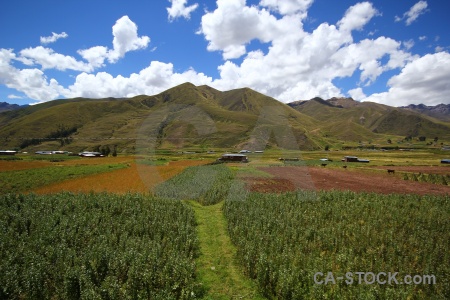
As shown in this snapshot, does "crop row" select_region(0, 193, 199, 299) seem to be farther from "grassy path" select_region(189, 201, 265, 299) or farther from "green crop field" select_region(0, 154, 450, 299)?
"grassy path" select_region(189, 201, 265, 299)

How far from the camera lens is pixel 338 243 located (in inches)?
631

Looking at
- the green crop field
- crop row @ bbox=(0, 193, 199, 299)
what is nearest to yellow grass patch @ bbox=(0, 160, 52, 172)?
the green crop field

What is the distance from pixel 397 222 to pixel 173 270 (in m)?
17.6

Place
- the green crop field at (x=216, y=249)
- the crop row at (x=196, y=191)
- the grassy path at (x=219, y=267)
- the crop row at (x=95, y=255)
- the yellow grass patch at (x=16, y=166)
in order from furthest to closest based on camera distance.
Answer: the yellow grass patch at (x=16, y=166) < the crop row at (x=196, y=191) < the grassy path at (x=219, y=267) < the green crop field at (x=216, y=249) < the crop row at (x=95, y=255)

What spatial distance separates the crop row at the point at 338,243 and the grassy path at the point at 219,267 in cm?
59

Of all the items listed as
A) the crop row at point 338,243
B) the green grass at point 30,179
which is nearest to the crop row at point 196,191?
A: the crop row at point 338,243

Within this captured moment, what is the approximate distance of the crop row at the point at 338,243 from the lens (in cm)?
1123

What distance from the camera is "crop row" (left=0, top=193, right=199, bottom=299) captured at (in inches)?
416

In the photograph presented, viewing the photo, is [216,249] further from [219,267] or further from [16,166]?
[16,166]

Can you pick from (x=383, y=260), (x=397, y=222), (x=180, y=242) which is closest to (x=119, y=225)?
(x=180, y=242)

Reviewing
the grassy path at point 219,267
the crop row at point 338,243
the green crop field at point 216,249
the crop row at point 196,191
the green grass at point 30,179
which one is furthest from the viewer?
the green grass at point 30,179

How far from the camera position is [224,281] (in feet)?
42.8

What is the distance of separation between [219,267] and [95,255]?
6469 mm

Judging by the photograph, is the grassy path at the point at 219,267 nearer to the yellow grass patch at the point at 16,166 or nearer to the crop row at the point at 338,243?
the crop row at the point at 338,243
